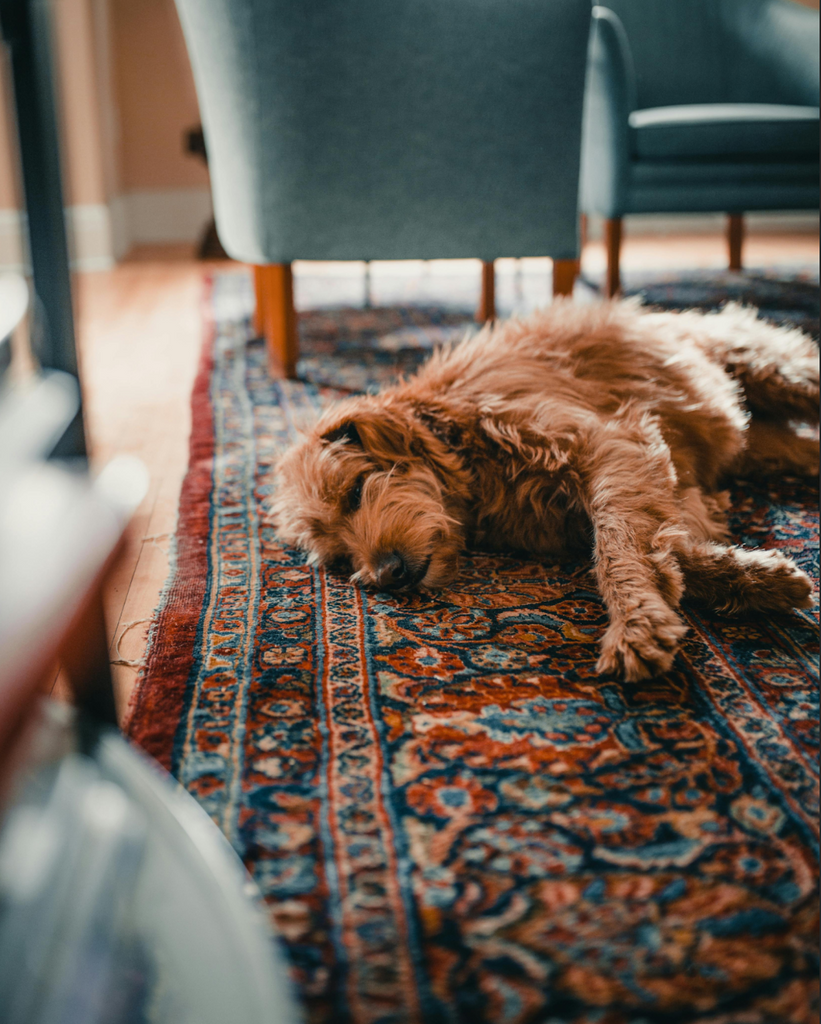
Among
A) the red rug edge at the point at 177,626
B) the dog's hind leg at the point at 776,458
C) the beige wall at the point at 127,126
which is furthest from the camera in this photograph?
the beige wall at the point at 127,126

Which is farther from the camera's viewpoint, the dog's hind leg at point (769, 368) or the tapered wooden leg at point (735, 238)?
the tapered wooden leg at point (735, 238)

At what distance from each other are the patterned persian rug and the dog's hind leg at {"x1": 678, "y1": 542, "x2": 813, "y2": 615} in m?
0.05

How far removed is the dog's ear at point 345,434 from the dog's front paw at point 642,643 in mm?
678

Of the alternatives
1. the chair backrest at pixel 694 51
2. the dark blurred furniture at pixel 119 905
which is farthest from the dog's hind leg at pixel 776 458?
the chair backrest at pixel 694 51

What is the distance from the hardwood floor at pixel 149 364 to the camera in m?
1.72

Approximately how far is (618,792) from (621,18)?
5382mm

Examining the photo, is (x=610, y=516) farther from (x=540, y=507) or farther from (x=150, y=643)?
(x=150, y=643)

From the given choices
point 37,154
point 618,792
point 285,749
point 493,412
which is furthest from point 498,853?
point 493,412

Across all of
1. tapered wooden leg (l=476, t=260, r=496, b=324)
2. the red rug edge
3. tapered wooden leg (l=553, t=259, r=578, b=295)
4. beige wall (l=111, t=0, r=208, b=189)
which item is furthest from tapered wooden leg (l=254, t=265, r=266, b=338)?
beige wall (l=111, t=0, r=208, b=189)

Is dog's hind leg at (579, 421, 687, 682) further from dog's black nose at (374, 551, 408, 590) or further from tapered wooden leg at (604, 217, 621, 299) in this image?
tapered wooden leg at (604, 217, 621, 299)

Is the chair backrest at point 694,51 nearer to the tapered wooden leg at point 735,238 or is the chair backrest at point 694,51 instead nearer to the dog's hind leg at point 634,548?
the tapered wooden leg at point 735,238

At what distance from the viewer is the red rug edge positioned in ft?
4.19

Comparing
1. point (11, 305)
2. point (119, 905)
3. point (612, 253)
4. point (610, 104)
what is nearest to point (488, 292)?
point (612, 253)

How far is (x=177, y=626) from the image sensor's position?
161 centimetres
